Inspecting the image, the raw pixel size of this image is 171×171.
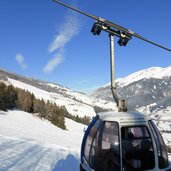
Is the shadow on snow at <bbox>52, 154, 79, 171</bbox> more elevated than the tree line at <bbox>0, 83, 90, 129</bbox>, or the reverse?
the tree line at <bbox>0, 83, 90, 129</bbox>

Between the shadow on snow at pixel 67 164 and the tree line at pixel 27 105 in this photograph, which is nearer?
the shadow on snow at pixel 67 164

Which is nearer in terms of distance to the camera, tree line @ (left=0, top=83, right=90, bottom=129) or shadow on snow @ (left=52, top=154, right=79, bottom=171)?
shadow on snow @ (left=52, top=154, right=79, bottom=171)

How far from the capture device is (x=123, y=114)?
7.75m

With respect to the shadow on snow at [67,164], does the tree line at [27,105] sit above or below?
above

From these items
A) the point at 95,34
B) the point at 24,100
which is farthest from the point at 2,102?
the point at 95,34

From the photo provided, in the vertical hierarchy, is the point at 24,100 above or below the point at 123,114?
above

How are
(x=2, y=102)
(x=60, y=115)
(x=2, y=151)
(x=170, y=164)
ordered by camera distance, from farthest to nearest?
1. (x=60, y=115)
2. (x=2, y=102)
3. (x=2, y=151)
4. (x=170, y=164)

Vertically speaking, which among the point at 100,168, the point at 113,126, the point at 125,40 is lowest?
the point at 100,168

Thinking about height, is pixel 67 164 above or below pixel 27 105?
below

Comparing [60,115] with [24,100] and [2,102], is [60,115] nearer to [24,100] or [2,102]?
[24,100]

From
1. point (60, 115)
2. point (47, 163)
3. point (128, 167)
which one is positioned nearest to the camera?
point (128, 167)

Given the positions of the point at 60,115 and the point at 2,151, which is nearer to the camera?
the point at 2,151

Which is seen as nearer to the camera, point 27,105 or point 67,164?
point 67,164

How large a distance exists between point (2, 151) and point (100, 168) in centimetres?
807
